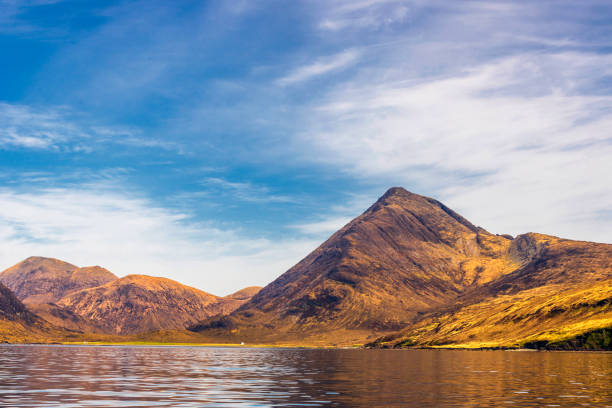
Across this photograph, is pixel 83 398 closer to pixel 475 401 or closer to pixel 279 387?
pixel 279 387

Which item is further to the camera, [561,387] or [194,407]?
[561,387]

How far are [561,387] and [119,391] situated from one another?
47490 millimetres

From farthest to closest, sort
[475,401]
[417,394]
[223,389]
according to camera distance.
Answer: [223,389] → [417,394] → [475,401]

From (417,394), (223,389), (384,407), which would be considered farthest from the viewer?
(223,389)

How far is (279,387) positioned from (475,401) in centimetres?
2422

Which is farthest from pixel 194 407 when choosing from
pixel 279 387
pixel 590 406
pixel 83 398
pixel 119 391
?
pixel 590 406

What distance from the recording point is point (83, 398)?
50.1 meters

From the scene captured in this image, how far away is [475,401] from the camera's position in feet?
158

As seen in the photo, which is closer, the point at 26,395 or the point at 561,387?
the point at 26,395

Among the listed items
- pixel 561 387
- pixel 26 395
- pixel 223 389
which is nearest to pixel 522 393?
pixel 561 387

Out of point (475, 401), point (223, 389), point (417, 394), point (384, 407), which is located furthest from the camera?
point (223, 389)

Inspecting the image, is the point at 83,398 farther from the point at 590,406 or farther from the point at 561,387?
the point at 561,387

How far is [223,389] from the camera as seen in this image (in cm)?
6075

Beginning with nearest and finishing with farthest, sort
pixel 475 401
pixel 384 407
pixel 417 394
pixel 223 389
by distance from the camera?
pixel 384 407 → pixel 475 401 → pixel 417 394 → pixel 223 389
